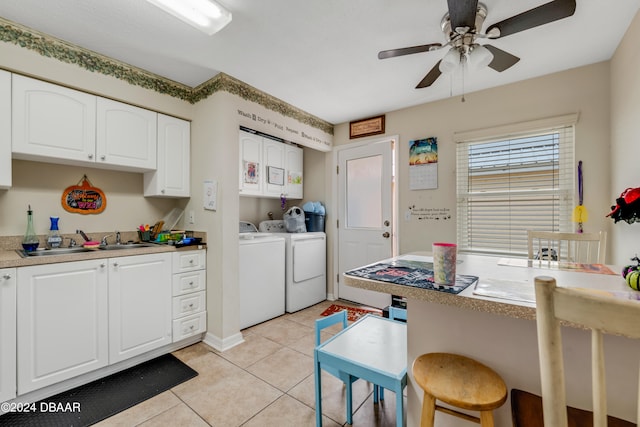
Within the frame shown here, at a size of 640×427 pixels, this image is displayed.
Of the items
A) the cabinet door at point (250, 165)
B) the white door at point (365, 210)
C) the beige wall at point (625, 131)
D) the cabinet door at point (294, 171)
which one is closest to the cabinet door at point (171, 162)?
the cabinet door at point (250, 165)

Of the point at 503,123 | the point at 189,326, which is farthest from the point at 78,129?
the point at 503,123

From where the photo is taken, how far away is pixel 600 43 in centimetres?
200

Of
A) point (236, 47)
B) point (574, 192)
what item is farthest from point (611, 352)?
point (236, 47)

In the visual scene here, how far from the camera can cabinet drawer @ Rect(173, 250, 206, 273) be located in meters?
2.41

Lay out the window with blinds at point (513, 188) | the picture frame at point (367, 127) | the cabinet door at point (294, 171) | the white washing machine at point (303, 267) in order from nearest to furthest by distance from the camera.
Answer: the window with blinds at point (513, 188) < the white washing machine at point (303, 267) < the picture frame at point (367, 127) < the cabinet door at point (294, 171)

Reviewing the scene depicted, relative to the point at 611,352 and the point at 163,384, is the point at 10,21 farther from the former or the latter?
the point at 611,352

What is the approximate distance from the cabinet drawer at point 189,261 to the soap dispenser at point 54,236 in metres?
0.86

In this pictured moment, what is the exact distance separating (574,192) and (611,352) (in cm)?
210

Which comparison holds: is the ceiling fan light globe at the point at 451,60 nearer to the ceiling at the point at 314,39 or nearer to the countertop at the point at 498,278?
the ceiling at the point at 314,39

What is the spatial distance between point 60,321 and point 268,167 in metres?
2.38

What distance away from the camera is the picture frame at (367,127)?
11.2 ft

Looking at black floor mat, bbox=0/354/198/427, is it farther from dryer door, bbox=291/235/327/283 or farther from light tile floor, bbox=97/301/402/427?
dryer door, bbox=291/235/327/283

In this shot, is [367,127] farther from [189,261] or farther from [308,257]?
[189,261]

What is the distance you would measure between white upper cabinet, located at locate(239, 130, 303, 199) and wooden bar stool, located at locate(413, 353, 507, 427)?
2.66 meters
